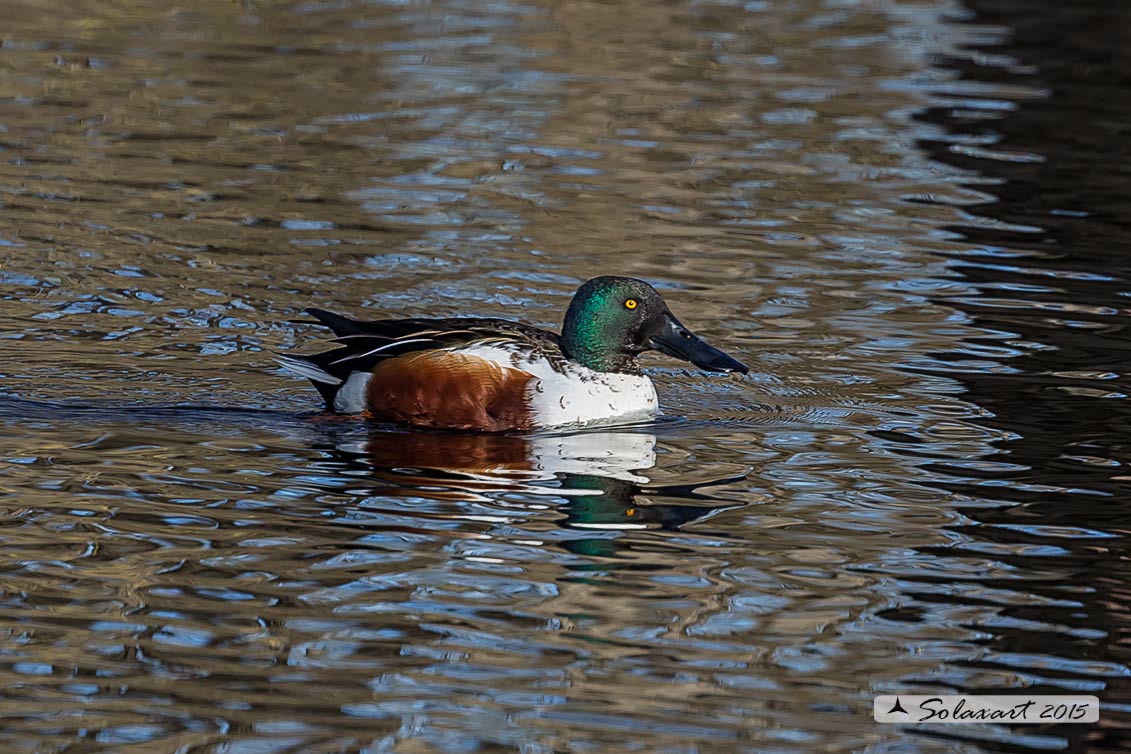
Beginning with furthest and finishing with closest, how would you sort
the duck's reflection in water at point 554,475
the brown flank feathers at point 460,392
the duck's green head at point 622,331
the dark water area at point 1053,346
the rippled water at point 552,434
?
the duck's green head at point 622,331, the brown flank feathers at point 460,392, the duck's reflection in water at point 554,475, the dark water area at point 1053,346, the rippled water at point 552,434

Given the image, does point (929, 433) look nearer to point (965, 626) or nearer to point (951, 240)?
point (965, 626)

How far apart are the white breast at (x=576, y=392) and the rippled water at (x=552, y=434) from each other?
13cm

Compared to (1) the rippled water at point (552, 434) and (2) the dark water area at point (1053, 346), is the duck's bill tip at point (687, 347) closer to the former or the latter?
(1) the rippled water at point (552, 434)

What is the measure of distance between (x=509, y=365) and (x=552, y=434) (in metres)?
0.38

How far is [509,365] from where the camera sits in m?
8.55

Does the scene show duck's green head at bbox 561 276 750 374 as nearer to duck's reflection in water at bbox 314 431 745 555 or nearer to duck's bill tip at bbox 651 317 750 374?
duck's bill tip at bbox 651 317 750 374

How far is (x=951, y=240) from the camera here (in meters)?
12.6

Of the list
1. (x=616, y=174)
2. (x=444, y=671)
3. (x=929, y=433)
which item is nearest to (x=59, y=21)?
(x=616, y=174)

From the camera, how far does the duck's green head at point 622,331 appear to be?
345 inches

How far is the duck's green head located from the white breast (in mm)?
87

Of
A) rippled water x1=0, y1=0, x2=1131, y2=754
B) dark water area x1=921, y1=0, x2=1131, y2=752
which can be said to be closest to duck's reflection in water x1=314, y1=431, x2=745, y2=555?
rippled water x1=0, y1=0, x2=1131, y2=754

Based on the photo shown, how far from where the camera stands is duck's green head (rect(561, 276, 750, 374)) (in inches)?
345

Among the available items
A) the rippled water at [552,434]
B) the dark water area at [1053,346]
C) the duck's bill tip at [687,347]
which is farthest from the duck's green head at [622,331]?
the dark water area at [1053,346]

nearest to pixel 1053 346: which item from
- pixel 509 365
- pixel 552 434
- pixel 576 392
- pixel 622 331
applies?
pixel 622 331
